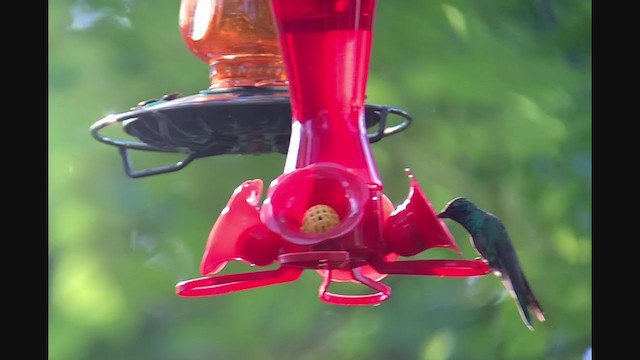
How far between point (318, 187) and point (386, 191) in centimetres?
201

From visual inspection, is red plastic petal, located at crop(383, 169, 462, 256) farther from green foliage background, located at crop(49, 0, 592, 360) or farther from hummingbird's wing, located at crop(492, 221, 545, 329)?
green foliage background, located at crop(49, 0, 592, 360)

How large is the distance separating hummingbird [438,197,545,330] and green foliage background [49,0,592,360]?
1834 mm

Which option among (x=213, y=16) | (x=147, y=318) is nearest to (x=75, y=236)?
(x=147, y=318)

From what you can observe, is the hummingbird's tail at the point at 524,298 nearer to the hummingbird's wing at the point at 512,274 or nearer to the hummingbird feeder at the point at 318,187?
the hummingbird's wing at the point at 512,274

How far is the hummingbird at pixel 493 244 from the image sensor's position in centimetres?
147

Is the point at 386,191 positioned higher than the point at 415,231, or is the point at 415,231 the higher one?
the point at 415,231

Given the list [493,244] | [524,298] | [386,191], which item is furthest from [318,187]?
[386,191]

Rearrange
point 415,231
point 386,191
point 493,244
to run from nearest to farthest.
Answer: point 415,231
point 493,244
point 386,191

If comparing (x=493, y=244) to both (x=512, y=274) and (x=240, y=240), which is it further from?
(x=240, y=240)

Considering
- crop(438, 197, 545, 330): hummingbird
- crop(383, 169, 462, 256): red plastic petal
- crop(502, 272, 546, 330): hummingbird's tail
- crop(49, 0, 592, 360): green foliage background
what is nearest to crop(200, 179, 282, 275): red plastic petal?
crop(383, 169, 462, 256): red plastic petal

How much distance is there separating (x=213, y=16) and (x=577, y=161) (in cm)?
203

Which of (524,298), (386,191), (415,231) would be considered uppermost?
(415,231)

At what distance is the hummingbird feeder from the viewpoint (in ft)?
4.42

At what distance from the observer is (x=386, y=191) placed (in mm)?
3381
